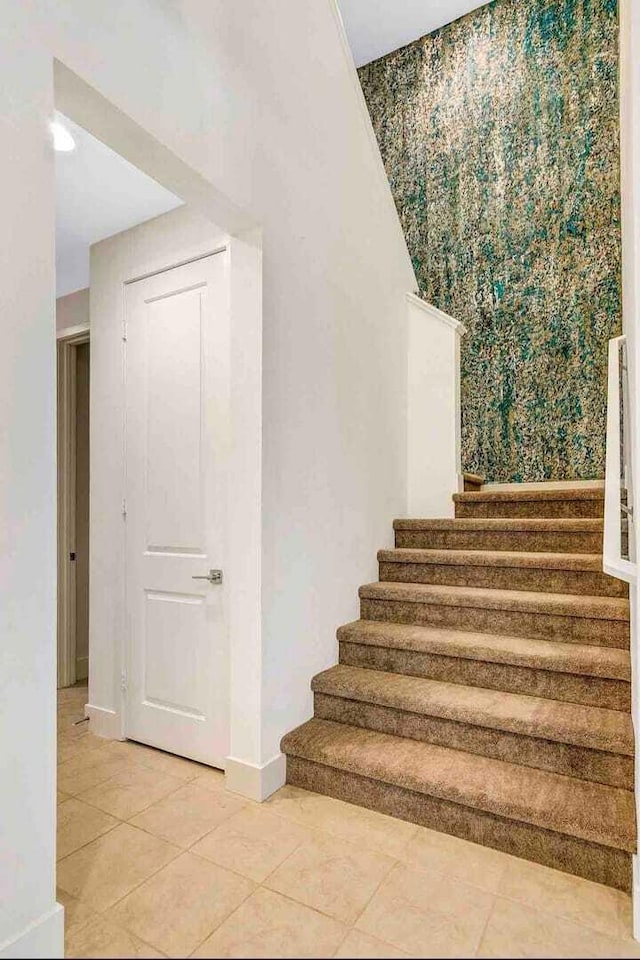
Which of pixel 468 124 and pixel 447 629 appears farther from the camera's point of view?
pixel 468 124

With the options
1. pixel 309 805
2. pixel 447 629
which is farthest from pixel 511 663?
pixel 309 805

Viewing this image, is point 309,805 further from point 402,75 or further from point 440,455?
point 402,75

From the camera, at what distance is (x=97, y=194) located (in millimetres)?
2549

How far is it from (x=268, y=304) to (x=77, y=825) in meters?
2.04

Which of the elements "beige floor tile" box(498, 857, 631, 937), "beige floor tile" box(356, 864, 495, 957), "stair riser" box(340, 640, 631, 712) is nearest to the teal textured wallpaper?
"stair riser" box(340, 640, 631, 712)

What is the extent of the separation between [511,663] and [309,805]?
954 millimetres

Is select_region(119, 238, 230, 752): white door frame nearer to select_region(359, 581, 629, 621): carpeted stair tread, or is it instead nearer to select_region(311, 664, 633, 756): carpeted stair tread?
select_region(311, 664, 633, 756): carpeted stair tread

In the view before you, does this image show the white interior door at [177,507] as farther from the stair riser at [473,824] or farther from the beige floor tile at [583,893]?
the beige floor tile at [583,893]

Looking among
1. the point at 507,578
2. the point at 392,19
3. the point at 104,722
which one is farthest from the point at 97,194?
the point at 392,19

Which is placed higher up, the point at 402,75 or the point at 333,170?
the point at 402,75

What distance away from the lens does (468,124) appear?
4.80 metres

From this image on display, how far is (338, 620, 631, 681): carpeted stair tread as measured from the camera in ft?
6.95

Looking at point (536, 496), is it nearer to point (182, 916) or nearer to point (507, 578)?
point (507, 578)

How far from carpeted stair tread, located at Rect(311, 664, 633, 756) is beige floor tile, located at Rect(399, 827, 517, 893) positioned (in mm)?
393
